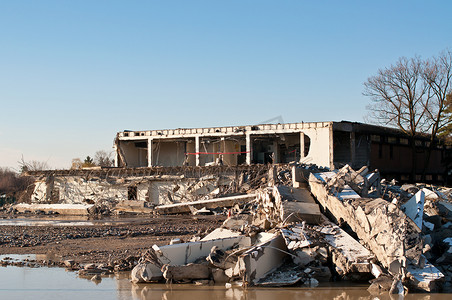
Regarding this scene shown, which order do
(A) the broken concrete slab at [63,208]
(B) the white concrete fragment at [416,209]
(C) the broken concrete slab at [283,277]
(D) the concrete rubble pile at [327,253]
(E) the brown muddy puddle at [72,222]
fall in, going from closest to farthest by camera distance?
(D) the concrete rubble pile at [327,253] → (C) the broken concrete slab at [283,277] → (B) the white concrete fragment at [416,209] → (E) the brown muddy puddle at [72,222] → (A) the broken concrete slab at [63,208]

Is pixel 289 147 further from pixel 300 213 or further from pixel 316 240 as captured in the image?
pixel 316 240

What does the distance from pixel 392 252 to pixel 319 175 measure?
455 cm

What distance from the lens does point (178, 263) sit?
8953mm

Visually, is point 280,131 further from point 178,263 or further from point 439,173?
point 178,263

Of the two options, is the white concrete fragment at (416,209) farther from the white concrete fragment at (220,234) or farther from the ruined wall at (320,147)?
the ruined wall at (320,147)

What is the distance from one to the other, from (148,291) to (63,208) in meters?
21.0

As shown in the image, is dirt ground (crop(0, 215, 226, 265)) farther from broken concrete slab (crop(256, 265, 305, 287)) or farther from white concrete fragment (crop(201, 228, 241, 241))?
broken concrete slab (crop(256, 265, 305, 287))

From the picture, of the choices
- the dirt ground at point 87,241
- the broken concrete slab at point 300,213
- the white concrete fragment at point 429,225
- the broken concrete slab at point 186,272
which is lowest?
the dirt ground at point 87,241

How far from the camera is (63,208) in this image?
27797mm

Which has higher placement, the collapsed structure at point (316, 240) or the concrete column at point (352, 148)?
the concrete column at point (352, 148)

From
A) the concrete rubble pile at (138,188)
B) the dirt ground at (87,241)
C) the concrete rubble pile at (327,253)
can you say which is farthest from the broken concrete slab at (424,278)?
the concrete rubble pile at (138,188)

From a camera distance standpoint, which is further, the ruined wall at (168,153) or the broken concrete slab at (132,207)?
the ruined wall at (168,153)

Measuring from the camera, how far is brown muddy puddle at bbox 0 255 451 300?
7938mm

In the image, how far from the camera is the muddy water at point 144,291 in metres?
7.93
